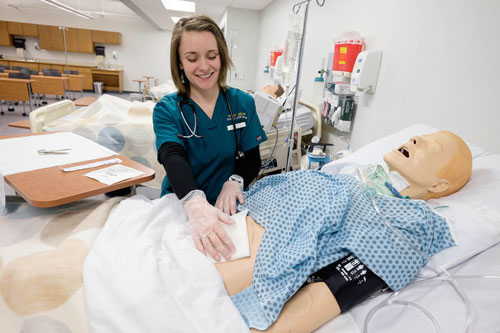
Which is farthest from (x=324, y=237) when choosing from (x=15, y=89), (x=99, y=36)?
(x=99, y=36)

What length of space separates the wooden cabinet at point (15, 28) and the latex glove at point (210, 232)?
460 inches

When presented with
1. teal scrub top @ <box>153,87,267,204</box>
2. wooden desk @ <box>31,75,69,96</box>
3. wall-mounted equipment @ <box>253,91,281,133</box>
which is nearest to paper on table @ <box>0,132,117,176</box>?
teal scrub top @ <box>153,87,267,204</box>

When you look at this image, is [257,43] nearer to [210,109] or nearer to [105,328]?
[210,109]

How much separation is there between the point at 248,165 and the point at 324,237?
63 cm

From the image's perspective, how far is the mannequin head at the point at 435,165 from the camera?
3.46 ft

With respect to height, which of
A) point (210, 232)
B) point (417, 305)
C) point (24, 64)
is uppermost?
point (24, 64)

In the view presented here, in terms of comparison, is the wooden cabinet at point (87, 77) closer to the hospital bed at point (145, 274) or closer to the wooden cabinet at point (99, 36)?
the wooden cabinet at point (99, 36)

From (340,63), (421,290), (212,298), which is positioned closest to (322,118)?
(340,63)

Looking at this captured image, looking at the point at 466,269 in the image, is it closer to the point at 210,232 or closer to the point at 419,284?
the point at 419,284

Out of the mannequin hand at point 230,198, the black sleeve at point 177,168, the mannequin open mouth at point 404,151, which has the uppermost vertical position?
the mannequin open mouth at point 404,151

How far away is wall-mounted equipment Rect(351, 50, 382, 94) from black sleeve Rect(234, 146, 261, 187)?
99cm

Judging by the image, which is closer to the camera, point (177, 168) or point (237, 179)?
point (177, 168)

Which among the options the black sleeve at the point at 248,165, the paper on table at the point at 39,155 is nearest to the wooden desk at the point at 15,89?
the paper on table at the point at 39,155

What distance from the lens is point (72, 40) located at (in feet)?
30.5
